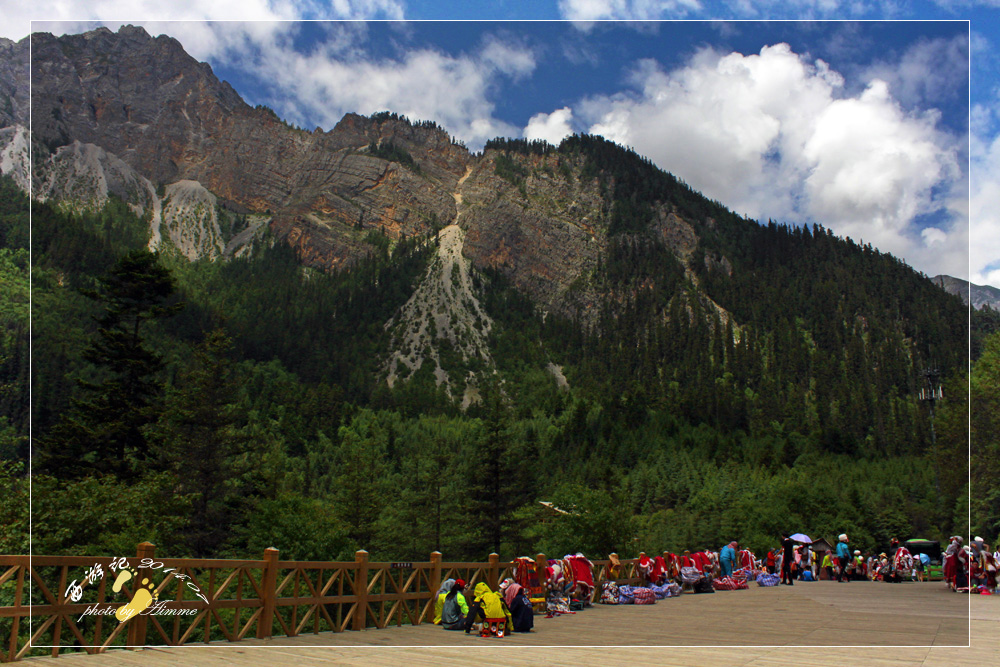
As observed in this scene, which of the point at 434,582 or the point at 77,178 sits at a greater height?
the point at 77,178

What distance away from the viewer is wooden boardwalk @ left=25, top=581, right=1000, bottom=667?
790 centimetres

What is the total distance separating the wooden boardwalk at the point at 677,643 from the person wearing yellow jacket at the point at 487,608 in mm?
337

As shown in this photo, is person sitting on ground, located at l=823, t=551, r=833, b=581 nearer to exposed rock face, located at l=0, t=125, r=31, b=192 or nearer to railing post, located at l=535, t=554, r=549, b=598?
railing post, located at l=535, t=554, r=549, b=598

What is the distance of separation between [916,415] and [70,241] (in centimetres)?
12501

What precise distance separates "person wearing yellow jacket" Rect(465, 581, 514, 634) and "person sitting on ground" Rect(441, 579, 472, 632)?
0.50m

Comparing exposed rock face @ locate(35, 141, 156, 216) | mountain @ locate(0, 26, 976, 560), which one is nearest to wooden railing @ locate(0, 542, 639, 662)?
mountain @ locate(0, 26, 976, 560)

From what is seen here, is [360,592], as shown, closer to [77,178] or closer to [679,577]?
[679,577]

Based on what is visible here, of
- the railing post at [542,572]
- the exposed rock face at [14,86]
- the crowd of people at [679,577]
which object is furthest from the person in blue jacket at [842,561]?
the exposed rock face at [14,86]

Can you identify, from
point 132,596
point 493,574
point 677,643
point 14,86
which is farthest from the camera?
point 14,86

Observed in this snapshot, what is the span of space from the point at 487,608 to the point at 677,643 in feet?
9.81

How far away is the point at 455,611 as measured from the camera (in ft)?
38.3

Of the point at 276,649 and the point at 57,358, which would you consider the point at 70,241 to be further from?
the point at 276,649

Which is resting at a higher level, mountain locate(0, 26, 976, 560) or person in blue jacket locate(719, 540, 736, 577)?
mountain locate(0, 26, 976, 560)

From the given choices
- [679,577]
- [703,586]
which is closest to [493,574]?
[679,577]
